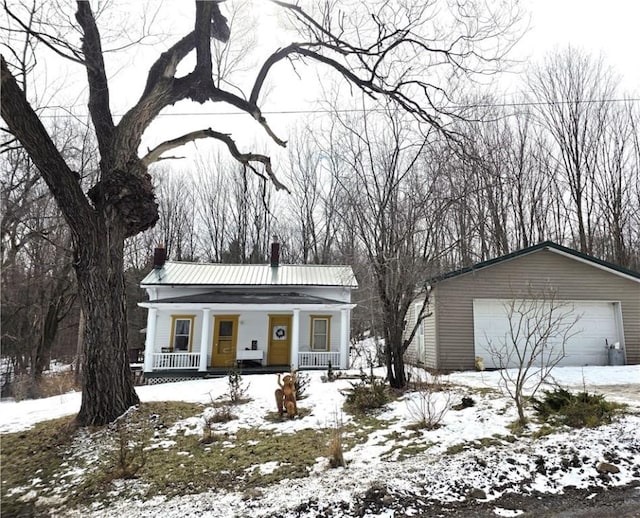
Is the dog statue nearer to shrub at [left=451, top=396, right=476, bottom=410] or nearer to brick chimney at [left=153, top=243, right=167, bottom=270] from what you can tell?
shrub at [left=451, top=396, right=476, bottom=410]

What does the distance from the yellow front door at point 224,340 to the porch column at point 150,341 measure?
2.09 metres

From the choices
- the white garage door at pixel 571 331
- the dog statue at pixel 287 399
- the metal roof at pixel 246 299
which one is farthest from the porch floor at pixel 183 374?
the white garage door at pixel 571 331

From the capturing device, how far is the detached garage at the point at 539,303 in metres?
12.2

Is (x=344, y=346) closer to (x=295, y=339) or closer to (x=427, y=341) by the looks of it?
(x=295, y=339)

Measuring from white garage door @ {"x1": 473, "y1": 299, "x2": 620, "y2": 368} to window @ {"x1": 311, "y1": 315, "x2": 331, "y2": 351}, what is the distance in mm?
5333

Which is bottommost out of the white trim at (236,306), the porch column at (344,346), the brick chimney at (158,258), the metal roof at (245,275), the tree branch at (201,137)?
the porch column at (344,346)

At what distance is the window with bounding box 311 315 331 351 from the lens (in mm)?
14750

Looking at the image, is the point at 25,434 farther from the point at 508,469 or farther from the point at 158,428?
the point at 508,469

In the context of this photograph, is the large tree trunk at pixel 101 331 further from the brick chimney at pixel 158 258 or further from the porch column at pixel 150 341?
the brick chimney at pixel 158 258

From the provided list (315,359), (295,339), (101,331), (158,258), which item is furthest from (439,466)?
(158,258)

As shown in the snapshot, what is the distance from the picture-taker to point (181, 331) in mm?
14391

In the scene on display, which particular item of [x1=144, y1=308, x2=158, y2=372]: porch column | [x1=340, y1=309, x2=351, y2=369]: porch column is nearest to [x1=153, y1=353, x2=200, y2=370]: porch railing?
[x1=144, y1=308, x2=158, y2=372]: porch column

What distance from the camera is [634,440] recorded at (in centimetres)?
446

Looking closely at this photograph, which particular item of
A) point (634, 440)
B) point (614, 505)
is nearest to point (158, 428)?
point (614, 505)
